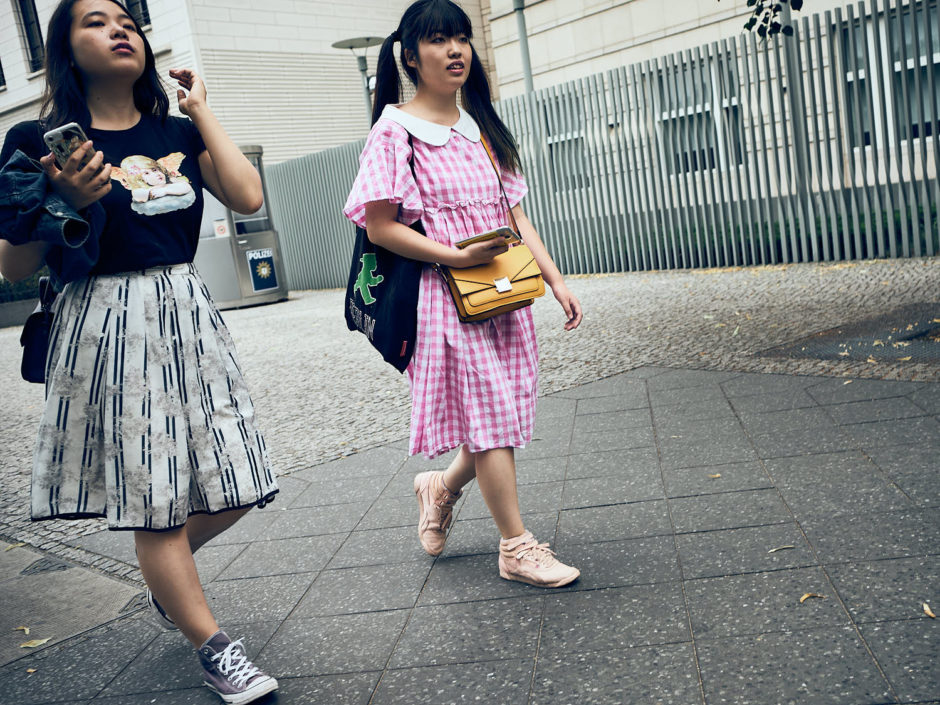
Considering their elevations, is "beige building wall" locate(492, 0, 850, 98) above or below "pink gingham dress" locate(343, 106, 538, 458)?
above

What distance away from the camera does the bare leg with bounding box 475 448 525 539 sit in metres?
2.82

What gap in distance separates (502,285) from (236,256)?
40.6ft

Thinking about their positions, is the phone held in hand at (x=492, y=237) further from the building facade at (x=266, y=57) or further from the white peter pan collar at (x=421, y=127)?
the building facade at (x=266, y=57)

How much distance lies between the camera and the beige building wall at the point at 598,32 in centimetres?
1562

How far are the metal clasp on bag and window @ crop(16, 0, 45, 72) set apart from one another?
23973mm

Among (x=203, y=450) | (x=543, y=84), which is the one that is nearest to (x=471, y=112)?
(x=203, y=450)

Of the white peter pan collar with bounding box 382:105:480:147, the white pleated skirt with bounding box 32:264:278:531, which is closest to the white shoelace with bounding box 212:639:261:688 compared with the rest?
the white pleated skirt with bounding box 32:264:278:531

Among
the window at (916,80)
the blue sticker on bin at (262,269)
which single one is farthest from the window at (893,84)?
the blue sticker on bin at (262,269)

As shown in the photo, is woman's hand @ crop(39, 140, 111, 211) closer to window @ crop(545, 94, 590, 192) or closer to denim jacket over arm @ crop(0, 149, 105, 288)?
denim jacket over arm @ crop(0, 149, 105, 288)

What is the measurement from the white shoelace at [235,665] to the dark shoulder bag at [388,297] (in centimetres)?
91

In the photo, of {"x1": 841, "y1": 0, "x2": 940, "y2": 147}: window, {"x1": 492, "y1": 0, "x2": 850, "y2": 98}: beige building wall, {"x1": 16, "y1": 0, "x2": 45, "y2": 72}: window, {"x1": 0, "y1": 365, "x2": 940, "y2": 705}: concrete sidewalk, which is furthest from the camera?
{"x1": 16, "y1": 0, "x2": 45, "y2": 72}: window

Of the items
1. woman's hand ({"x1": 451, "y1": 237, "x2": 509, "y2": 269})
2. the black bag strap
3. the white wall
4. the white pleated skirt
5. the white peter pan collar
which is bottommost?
the white pleated skirt

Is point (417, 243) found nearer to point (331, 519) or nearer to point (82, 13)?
point (82, 13)

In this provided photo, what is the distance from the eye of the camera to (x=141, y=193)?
2.32 meters
